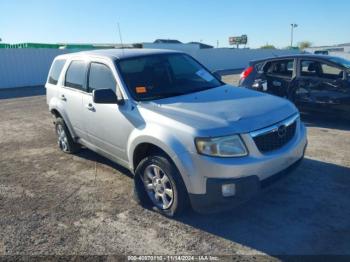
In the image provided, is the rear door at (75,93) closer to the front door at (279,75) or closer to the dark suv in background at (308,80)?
the dark suv in background at (308,80)

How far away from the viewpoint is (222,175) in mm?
3223

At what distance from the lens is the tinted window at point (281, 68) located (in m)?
7.84

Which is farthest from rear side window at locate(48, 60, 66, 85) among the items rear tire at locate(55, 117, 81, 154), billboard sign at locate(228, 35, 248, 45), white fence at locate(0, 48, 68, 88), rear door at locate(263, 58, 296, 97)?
billboard sign at locate(228, 35, 248, 45)

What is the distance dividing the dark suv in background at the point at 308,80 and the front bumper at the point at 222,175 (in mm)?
4233

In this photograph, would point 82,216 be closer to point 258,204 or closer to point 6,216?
point 6,216

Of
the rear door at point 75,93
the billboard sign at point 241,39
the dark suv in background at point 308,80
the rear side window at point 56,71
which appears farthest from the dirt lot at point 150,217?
the billboard sign at point 241,39

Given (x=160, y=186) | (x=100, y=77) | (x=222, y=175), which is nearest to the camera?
(x=222, y=175)

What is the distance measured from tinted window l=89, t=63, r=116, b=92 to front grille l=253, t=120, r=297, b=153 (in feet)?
6.66

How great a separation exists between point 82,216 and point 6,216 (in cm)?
97

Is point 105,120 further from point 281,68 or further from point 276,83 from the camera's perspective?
point 281,68

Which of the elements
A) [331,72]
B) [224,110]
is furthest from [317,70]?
[224,110]

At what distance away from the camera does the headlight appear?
324cm

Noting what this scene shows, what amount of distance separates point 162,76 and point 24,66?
19.0 meters

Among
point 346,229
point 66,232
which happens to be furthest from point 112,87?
point 346,229
